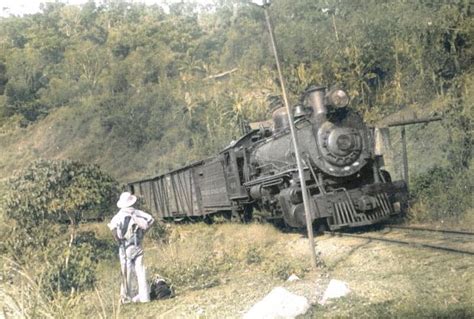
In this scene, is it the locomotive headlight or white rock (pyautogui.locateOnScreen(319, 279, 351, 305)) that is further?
the locomotive headlight

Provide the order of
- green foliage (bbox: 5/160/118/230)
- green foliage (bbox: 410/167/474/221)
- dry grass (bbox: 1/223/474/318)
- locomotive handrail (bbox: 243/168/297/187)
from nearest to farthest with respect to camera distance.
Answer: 1. dry grass (bbox: 1/223/474/318)
2. green foliage (bbox: 410/167/474/221)
3. locomotive handrail (bbox: 243/168/297/187)
4. green foliage (bbox: 5/160/118/230)

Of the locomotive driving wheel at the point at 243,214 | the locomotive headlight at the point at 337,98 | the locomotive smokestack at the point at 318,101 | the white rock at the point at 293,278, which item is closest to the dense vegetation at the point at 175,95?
the white rock at the point at 293,278

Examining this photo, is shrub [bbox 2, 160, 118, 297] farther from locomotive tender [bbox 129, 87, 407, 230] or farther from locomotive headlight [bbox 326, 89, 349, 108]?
locomotive headlight [bbox 326, 89, 349, 108]

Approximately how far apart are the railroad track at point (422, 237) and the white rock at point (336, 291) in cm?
234

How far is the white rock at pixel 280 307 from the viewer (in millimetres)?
6121

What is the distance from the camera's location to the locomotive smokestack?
42.6ft

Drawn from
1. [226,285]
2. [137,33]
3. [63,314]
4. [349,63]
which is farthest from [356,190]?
[137,33]

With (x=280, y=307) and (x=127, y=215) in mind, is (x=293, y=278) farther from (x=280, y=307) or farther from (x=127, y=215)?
(x=127, y=215)

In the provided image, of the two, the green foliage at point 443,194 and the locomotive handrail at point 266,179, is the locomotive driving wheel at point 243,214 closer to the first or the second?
the locomotive handrail at point 266,179

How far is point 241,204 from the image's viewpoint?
17.0 meters

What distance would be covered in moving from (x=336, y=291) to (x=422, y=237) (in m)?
4.40

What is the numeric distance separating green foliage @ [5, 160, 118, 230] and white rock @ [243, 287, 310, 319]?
9.67 meters

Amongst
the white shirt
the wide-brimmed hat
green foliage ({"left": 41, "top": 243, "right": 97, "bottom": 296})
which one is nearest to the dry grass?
green foliage ({"left": 41, "top": 243, "right": 97, "bottom": 296})

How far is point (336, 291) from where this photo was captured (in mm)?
6867
